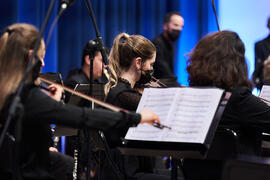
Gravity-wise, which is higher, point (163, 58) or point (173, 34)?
point (173, 34)

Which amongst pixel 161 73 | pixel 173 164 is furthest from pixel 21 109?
pixel 161 73

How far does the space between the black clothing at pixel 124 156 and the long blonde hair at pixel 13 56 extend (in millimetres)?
718

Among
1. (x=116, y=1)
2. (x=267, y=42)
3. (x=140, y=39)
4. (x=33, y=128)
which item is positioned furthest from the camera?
(x=116, y=1)

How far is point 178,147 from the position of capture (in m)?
1.99

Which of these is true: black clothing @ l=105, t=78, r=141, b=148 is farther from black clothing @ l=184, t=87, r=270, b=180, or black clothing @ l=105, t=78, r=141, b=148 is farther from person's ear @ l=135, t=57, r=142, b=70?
black clothing @ l=184, t=87, r=270, b=180

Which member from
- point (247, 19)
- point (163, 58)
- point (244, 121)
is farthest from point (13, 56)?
point (247, 19)

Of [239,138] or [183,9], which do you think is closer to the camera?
[239,138]

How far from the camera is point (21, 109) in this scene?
166 centimetres

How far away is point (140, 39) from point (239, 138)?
867mm

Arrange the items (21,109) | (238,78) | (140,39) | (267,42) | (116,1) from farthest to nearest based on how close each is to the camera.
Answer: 1. (116,1)
2. (267,42)
3. (140,39)
4. (238,78)
5. (21,109)

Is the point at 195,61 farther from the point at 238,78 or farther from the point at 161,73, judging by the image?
the point at 161,73

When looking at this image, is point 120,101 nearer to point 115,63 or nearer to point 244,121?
point 115,63

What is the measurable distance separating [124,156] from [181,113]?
22.3 inches

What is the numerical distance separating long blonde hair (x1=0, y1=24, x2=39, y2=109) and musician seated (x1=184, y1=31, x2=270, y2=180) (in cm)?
84
